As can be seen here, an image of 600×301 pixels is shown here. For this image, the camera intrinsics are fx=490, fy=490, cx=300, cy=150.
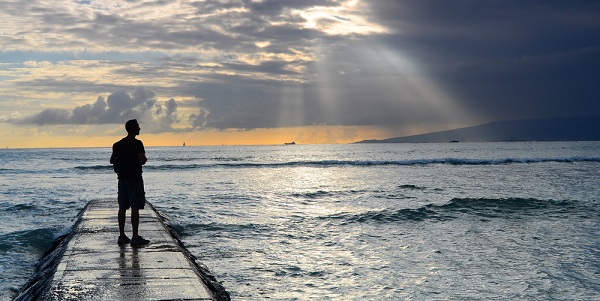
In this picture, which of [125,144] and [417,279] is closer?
[125,144]

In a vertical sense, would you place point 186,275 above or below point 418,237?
above

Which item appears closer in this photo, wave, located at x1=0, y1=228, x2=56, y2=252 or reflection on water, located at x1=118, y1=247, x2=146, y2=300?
reflection on water, located at x1=118, y1=247, x2=146, y2=300

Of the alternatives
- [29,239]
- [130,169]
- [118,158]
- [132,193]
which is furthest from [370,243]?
[29,239]

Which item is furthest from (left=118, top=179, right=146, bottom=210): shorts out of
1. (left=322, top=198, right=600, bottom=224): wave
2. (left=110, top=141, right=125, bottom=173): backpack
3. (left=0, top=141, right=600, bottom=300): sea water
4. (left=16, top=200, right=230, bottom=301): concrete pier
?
(left=322, top=198, right=600, bottom=224): wave

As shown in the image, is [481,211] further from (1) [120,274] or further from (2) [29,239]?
(1) [120,274]

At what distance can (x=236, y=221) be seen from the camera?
697 inches

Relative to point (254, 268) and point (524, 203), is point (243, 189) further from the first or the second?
point (254, 268)

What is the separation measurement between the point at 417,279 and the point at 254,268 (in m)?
3.50

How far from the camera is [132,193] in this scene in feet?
30.4

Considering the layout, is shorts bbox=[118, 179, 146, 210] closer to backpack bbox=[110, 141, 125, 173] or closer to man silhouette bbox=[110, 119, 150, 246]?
man silhouette bbox=[110, 119, 150, 246]

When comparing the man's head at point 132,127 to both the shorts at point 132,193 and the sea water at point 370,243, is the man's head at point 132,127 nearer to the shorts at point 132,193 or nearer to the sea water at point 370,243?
the shorts at point 132,193

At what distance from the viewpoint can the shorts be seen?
9.25 meters

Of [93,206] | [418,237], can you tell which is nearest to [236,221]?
[93,206]

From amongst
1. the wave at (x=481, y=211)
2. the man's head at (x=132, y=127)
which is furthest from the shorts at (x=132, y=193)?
the wave at (x=481, y=211)
